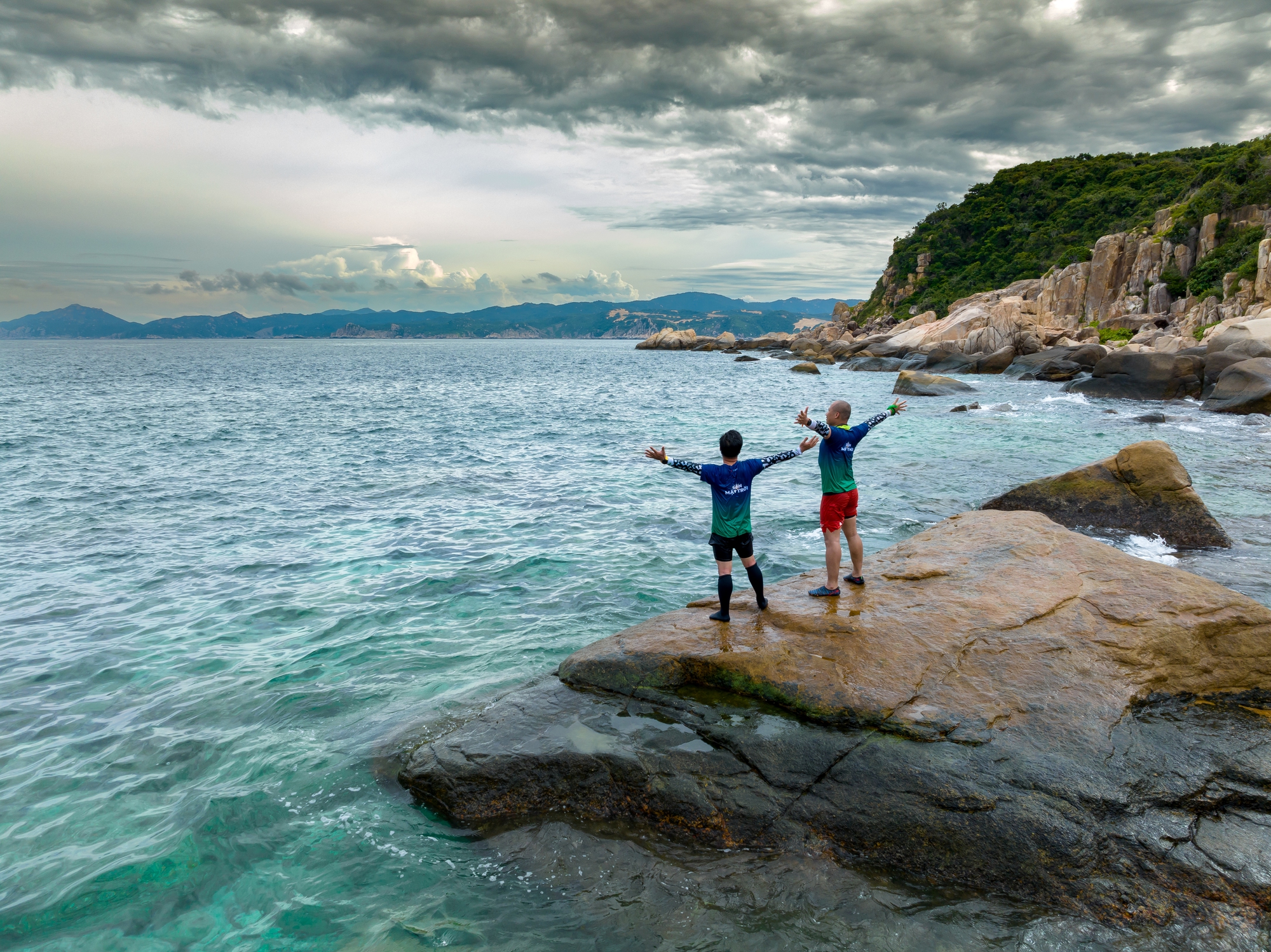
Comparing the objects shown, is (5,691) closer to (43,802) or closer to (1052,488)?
(43,802)

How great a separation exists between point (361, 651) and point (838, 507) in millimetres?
6726

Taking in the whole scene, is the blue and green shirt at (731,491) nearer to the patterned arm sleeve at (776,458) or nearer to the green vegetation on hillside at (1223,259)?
the patterned arm sleeve at (776,458)

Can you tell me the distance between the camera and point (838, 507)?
7.95 m

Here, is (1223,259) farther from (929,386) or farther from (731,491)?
(731,491)

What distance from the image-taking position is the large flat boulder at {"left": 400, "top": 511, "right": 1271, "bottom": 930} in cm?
496

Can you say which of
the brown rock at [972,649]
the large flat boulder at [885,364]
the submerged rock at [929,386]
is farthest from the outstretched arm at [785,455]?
the large flat boulder at [885,364]

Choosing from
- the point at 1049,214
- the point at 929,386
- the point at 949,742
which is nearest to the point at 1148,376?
the point at 929,386

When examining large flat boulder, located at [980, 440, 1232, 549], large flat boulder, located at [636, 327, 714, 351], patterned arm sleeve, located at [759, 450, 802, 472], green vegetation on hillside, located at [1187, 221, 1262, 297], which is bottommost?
large flat boulder, located at [980, 440, 1232, 549]

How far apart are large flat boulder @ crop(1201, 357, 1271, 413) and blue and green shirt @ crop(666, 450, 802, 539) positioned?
1247 inches

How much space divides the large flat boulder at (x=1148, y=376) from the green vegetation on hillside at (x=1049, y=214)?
34.5 m

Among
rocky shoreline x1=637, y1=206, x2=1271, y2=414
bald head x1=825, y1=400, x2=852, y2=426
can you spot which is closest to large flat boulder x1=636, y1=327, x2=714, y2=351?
rocky shoreline x1=637, y1=206, x2=1271, y2=414

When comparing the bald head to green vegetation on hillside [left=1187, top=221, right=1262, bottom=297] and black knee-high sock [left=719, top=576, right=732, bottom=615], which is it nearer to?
black knee-high sock [left=719, top=576, right=732, bottom=615]

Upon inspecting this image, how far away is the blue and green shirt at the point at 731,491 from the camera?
7.22 meters

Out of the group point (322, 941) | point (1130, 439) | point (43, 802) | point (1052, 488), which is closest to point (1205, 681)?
point (322, 941)
